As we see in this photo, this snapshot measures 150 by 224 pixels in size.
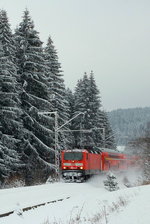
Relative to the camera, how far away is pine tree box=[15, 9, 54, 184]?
33906 mm

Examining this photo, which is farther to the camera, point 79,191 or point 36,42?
point 36,42

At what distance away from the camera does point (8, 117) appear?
30.8 m

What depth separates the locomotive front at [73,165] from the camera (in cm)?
3148

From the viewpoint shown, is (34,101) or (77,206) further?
(34,101)

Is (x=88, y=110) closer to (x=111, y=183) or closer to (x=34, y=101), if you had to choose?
(x=34, y=101)

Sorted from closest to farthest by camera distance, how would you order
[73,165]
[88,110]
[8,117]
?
[8,117]
[73,165]
[88,110]

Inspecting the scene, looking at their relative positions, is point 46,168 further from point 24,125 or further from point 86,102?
point 86,102

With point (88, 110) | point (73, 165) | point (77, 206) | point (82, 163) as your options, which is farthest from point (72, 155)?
point (88, 110)

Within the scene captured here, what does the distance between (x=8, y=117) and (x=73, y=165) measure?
21.5 ft

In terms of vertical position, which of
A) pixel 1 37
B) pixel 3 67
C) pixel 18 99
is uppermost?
pixel 1 37

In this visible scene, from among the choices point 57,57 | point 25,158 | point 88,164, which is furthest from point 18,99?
point 57,57

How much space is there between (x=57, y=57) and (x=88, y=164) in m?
16.0

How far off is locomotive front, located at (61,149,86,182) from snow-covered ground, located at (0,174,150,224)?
5059mm

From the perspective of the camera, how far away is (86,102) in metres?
57.1
